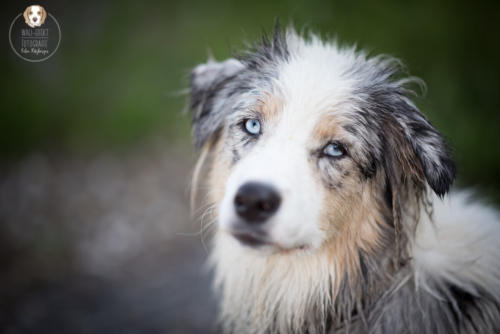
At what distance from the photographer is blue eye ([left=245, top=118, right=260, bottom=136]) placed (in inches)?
92.9

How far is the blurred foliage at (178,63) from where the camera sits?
575 cm

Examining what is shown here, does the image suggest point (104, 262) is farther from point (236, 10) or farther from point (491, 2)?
point (491, 2)

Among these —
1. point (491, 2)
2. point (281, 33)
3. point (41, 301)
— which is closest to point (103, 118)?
point (41, 301)

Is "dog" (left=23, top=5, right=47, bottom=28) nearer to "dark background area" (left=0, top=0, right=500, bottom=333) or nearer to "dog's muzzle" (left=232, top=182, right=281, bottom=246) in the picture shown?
"dark background area" (left=0, top=0, right=500, bottom=333)

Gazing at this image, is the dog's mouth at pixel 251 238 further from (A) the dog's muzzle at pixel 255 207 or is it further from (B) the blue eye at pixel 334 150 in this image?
(B) the blue eye at pixel 334 150

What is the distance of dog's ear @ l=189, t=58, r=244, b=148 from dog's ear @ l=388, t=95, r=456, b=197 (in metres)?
1.13

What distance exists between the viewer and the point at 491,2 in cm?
563

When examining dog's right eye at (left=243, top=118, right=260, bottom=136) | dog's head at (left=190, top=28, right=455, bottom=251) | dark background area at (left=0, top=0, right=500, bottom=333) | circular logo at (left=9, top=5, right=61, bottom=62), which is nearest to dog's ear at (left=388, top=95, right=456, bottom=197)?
dog's head at (left=190, top=28, right=455, bottom=251)

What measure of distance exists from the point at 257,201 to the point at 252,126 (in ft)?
2.21

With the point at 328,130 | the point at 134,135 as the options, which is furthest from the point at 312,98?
the point at 134,135

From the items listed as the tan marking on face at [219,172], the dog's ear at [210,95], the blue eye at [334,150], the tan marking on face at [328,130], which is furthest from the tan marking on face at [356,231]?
the dog's ear at [210,95]

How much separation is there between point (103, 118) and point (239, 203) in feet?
16.7

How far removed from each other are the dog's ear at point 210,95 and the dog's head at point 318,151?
0.09 meters

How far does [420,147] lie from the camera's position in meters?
2.21
